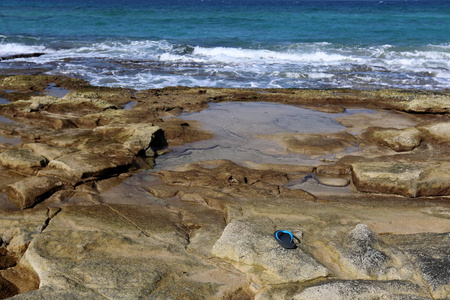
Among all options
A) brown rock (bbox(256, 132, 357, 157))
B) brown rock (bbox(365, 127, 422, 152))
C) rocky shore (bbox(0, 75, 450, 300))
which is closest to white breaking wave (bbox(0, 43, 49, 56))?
rocky shore (bbox(0, 75, 450, 300))

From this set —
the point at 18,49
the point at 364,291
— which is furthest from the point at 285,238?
the point at 18,49

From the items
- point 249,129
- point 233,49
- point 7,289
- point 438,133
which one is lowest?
point 233,49

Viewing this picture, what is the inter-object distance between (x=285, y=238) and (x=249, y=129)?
4.88 meters

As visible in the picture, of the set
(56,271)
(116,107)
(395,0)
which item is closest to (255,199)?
(56,271)

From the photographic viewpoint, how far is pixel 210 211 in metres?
5.76

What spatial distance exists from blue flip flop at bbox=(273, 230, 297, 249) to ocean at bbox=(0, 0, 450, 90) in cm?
985

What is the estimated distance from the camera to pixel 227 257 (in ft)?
14.6

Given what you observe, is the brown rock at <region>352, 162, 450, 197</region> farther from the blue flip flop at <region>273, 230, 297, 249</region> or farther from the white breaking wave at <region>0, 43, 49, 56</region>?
the white breaking wave at <region>0, 43, 49, 56</region>

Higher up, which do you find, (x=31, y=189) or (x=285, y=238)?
(x=285, y=238)

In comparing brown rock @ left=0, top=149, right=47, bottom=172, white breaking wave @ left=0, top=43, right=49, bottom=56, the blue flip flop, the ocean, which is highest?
the blue flip flop

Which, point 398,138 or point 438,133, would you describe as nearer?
point 398,138

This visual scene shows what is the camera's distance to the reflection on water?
309 inches

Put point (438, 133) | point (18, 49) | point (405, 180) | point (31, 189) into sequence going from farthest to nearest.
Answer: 1. point (18, 49)
2. point (438, 133)
3. point (405, 180)
4. point (31, 189)

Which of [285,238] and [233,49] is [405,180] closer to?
[285,238]
